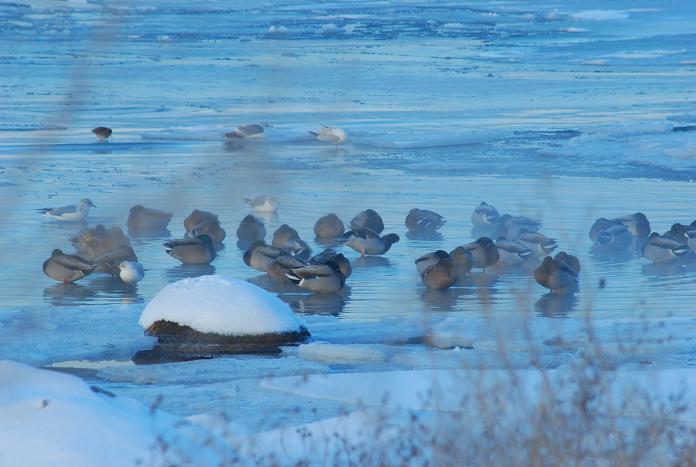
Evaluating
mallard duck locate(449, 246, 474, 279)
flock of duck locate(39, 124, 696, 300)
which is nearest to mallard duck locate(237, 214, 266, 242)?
flock of duck locate(39, 124, 696, 300)

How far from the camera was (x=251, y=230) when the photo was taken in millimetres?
11398

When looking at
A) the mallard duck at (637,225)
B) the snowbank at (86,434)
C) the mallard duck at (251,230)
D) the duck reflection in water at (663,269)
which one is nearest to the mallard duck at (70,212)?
the mallard duck at (251,230)

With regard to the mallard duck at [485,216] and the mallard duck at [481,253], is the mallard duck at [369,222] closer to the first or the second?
the mallard duck at [485,216]

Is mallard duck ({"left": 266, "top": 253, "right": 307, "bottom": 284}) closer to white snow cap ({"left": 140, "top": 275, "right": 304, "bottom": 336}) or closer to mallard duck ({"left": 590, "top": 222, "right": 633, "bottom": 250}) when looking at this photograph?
white snow cap ({"left": 140, "top": 275, "right": 304, "bottom": 336})

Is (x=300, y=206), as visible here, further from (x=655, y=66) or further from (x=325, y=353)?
(x=655, y=66)

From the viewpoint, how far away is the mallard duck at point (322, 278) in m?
9.43

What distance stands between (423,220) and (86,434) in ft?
24.8

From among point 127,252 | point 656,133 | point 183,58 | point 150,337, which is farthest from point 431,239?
point 183,58

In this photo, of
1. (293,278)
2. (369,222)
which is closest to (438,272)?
(293,278)

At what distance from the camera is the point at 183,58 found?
2805cm

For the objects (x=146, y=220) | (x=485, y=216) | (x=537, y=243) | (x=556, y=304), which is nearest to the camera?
(x=556, y=304)

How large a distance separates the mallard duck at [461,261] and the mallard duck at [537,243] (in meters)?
0.96

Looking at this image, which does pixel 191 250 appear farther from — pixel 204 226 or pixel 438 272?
pixel 438 272

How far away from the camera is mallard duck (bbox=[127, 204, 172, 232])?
38.6ft
